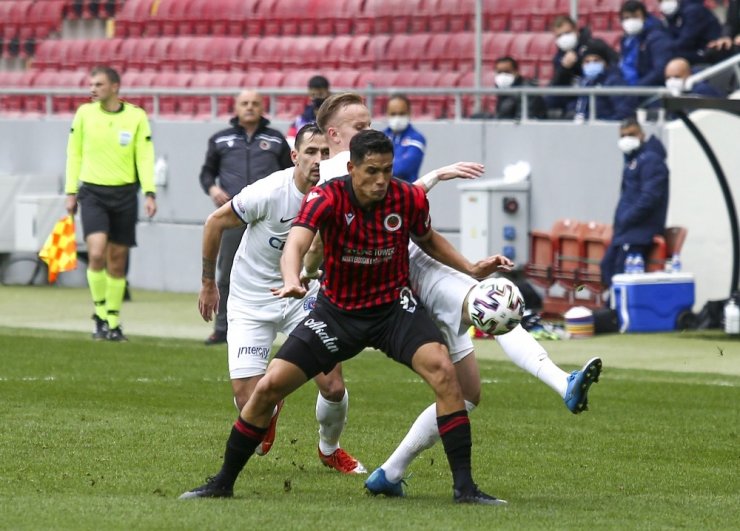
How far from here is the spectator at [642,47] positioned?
56.9 feet

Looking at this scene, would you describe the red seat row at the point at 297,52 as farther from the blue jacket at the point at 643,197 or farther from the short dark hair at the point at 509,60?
the blue jacket at the point at 643,197

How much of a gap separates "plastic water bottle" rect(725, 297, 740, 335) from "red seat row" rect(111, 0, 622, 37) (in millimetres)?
5667

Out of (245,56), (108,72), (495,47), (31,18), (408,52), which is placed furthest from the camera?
(31,18)

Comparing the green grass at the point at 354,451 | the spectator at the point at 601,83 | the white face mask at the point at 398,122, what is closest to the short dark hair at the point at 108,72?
the green grass at the point at 354,451

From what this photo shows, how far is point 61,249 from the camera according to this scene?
1770 cm

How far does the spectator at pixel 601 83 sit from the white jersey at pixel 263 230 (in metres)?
9.32

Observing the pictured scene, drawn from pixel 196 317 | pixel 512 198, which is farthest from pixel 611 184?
pixel 196 317

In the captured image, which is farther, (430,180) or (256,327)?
(256,327)

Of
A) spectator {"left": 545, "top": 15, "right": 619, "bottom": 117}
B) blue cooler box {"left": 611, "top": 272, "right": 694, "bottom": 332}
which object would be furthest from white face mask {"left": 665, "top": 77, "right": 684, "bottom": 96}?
blue cooler box {"left": 611, "top": 272, "right": 694, "bottom": 332}

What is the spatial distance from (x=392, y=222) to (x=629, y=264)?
30.0 feet

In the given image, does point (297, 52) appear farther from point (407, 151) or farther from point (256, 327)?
point (256, 327)

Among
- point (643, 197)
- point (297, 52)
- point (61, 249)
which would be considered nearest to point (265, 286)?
point (643, 197)

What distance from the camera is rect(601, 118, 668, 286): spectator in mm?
15898

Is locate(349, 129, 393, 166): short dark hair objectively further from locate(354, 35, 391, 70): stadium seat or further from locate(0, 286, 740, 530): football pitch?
locate(354, 35, 391, 70): stadium seat
